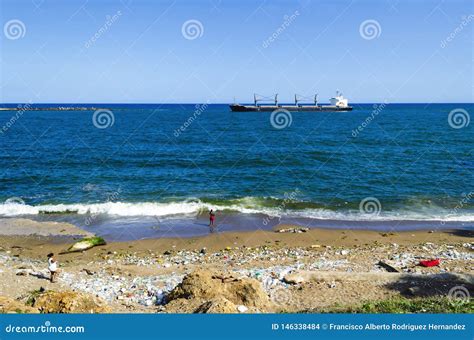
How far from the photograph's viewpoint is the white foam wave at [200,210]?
78.4 ft

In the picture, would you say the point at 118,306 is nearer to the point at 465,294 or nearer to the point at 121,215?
the point at 465,294

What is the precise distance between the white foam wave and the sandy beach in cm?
259

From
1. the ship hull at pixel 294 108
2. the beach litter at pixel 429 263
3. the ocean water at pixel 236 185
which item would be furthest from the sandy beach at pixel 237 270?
the ship hull at pixel 294 108

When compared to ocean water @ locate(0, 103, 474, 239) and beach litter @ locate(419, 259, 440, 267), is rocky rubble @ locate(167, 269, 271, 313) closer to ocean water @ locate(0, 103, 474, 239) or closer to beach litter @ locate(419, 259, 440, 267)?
beach litter @ locate(419, 259, 440, 267)

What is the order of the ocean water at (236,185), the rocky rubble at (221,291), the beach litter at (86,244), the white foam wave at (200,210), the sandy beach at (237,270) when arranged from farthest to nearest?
the white foam wave at (200,210)
the ocean water at (236,185)
the beach litter at (86,244)
the sandy beach at (237,270)
the rocky rubble at (221,291)

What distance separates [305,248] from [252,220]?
17.7 ft

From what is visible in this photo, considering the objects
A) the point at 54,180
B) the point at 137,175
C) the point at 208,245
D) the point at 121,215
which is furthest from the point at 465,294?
the point at 54,180

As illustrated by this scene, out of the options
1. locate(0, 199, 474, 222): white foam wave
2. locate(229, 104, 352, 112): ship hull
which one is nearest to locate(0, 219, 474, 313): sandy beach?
locate(0, 199, 474, 222): white foam wave

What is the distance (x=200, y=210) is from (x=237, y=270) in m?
10.7

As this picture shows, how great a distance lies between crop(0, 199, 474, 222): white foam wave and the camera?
78.4ft

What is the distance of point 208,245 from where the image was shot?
19297 millimetres

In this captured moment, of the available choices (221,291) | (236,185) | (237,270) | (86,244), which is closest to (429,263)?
(237,270)

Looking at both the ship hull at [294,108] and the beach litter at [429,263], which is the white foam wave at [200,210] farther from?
the ship hull at [294,108]

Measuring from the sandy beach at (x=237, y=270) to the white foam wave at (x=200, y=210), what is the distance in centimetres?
259
